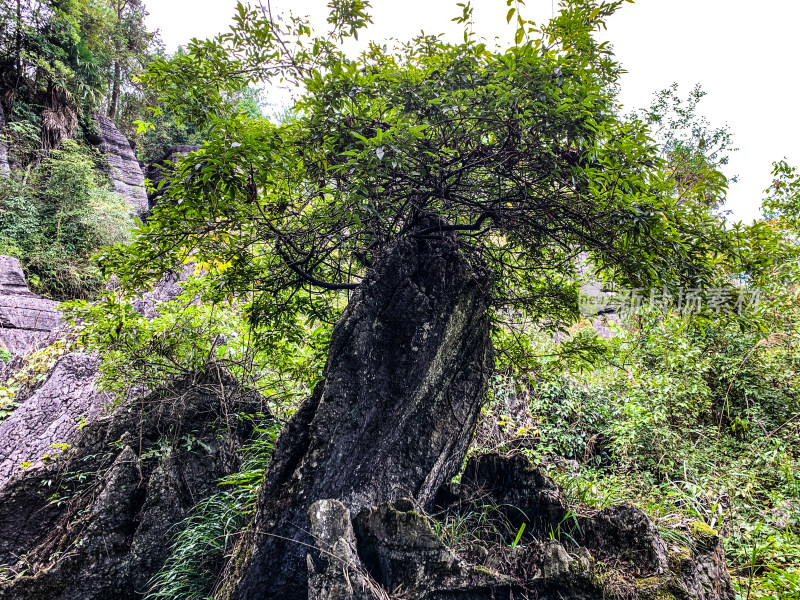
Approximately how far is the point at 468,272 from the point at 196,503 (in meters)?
3.29

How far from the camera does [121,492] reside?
3.55 m

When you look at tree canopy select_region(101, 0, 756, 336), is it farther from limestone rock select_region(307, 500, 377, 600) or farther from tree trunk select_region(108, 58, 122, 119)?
tree trunk select_region(108, 58, 122, 119)

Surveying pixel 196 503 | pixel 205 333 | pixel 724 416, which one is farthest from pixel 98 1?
pixel 724 416

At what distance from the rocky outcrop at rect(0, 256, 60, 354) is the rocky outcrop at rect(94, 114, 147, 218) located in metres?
5.78

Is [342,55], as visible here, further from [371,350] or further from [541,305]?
[541,305]

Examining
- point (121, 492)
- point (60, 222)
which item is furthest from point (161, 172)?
point (60, 222)

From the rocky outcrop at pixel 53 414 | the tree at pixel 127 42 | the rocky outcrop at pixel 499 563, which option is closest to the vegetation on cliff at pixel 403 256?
the rocky outcrop at pixel 499 563

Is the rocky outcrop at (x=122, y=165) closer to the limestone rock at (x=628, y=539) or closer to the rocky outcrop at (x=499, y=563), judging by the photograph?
the rocky outcrop at (x=499, y=563)

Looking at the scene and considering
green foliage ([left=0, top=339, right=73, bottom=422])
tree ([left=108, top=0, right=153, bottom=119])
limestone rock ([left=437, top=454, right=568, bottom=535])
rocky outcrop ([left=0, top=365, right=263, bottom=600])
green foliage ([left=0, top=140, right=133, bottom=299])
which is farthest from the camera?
tree ([left=108, top=0, right=153, bottom=119])

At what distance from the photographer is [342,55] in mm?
2771

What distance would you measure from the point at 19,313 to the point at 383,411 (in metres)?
10.1

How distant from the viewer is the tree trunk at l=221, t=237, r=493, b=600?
2.57 meters

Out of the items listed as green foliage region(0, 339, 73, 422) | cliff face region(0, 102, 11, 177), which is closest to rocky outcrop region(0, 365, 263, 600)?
green foliage region(0, 339, 73, 422)

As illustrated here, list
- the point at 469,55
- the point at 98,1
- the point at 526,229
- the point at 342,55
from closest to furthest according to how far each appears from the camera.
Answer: the point at 469,55 → the point at 342,55 → the point at 526,229 → the point at 98,1
